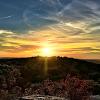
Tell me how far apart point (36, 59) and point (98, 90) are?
45141 millimetres

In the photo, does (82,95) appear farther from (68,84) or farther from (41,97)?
(41,97)

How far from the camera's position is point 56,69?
64.4 metres

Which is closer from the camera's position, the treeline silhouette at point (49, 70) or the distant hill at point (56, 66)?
the treeline silhouette at point (49, 70)

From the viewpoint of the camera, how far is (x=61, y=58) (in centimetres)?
8256

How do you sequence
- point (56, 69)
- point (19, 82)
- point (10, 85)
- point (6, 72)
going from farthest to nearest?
point (56, 69) < point (19, 82) < point (6, 72) < point (10, 85)

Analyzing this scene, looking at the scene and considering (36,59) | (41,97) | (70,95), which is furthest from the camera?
(36,59)

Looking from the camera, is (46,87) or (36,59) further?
(36,59)

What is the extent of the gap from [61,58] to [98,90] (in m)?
48.7

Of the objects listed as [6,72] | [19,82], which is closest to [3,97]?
[6,72]

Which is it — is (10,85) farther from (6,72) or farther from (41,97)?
(41,97)

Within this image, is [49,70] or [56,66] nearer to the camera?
[49,70]

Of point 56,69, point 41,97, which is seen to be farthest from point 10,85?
point 56,69

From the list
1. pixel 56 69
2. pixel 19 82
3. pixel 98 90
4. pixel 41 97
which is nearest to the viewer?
pixel 41 97

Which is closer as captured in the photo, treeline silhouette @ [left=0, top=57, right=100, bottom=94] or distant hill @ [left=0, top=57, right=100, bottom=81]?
treeline silhouette @ [left=0, top=57, right=100, bottom=94]
